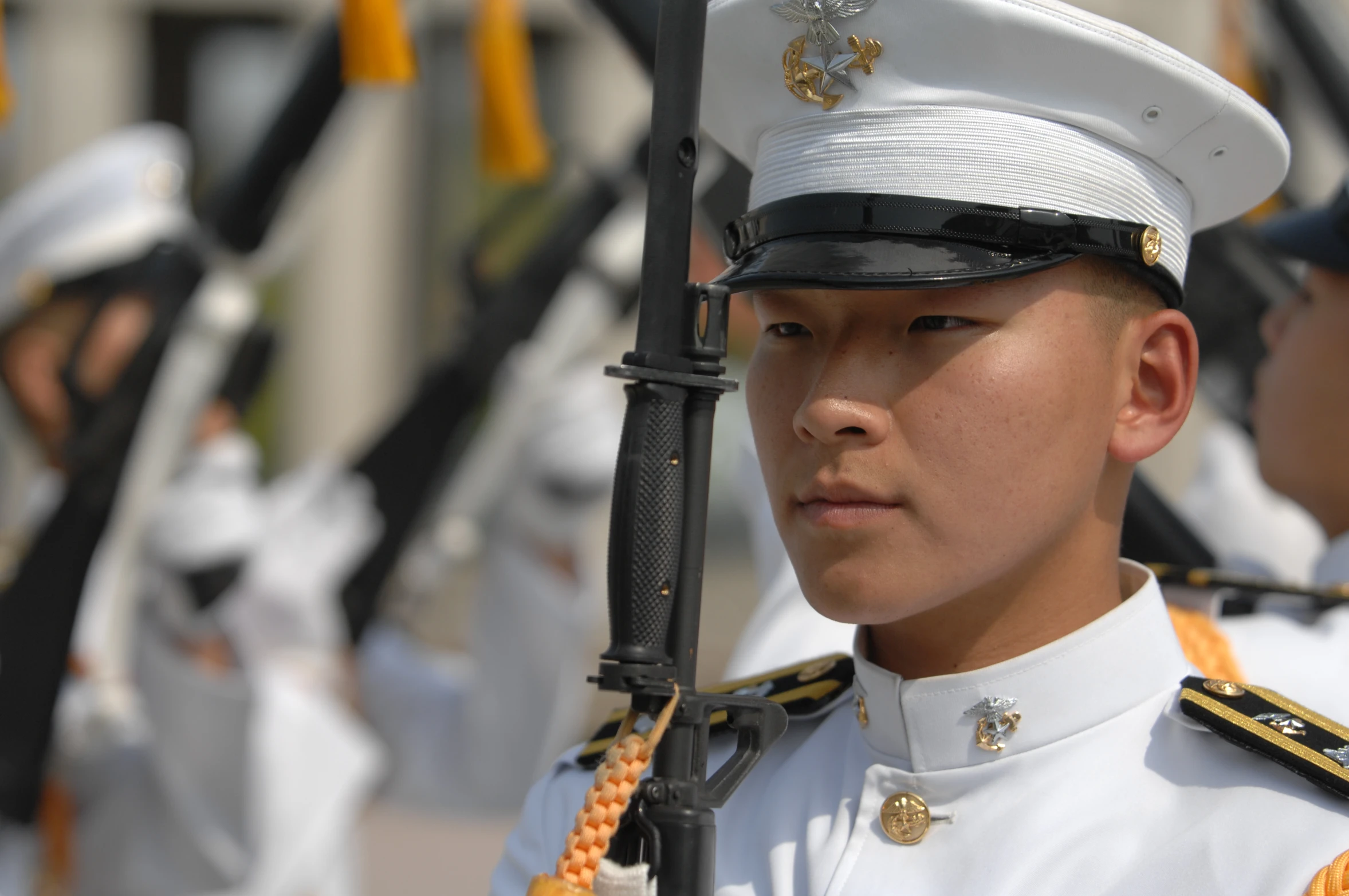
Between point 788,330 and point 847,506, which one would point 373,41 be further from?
point 847,506

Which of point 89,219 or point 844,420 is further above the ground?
point 89,219

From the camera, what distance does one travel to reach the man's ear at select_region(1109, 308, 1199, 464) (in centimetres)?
151

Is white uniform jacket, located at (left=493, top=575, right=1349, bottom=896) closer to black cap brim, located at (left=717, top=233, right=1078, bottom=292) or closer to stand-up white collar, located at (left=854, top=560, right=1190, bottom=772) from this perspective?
stand-up white collar, located at (left=854, top=560, right=1190, bottom=772)

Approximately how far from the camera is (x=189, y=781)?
13.9ft

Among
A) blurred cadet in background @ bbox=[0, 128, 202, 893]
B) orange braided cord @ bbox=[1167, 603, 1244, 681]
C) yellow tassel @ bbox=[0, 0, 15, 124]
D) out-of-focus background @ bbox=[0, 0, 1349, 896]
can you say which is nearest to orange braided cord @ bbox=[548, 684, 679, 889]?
orange braided cord @ bbox=[1167, 603, 1244, 681]

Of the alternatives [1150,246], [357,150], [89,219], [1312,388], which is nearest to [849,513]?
[1150,246]

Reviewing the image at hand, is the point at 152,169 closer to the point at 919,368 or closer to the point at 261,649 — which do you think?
the point at 261,649

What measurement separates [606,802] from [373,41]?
2344 mm

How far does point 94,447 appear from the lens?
4219 mm

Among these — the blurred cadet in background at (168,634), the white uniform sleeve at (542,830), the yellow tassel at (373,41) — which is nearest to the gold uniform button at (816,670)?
the white uniform sleeve at (542,830)

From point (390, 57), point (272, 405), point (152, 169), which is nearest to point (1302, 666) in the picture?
point (390, 57)

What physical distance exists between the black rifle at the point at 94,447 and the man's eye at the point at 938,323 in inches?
114

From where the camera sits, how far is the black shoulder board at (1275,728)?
1.43 metres

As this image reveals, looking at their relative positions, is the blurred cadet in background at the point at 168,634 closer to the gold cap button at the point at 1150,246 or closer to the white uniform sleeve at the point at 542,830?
the white uniform sleeve at the point at 542,830
